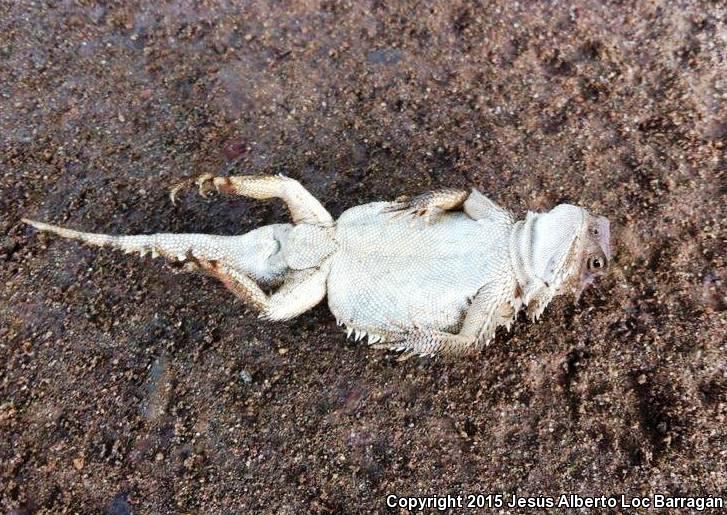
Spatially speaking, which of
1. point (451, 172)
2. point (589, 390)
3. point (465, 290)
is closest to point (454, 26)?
point (451, 172)

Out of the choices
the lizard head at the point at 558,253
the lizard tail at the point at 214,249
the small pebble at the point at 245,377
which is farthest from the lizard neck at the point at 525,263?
the small pebble at the point at 245,377

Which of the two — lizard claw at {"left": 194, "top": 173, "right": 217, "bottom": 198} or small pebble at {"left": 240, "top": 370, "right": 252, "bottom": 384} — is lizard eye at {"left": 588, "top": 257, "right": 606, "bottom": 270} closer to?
small pebble at {"left": 240, "top": 370, "right": 252, "bottom": 384}

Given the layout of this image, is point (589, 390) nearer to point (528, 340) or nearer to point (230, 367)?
point (528, 340)

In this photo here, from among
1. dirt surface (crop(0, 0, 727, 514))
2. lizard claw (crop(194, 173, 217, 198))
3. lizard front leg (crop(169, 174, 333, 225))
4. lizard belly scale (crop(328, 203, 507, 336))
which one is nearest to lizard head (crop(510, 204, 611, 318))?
lizard belly scale (crop(328, 203, 507, 336))

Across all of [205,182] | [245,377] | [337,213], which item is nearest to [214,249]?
[205,182]

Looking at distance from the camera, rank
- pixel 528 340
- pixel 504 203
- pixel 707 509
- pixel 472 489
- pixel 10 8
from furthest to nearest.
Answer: pixel 10 8, pixel 504 203, pixel 528 340, pixel 472 489, pixel 707 509

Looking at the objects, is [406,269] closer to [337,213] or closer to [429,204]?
[429,204]
